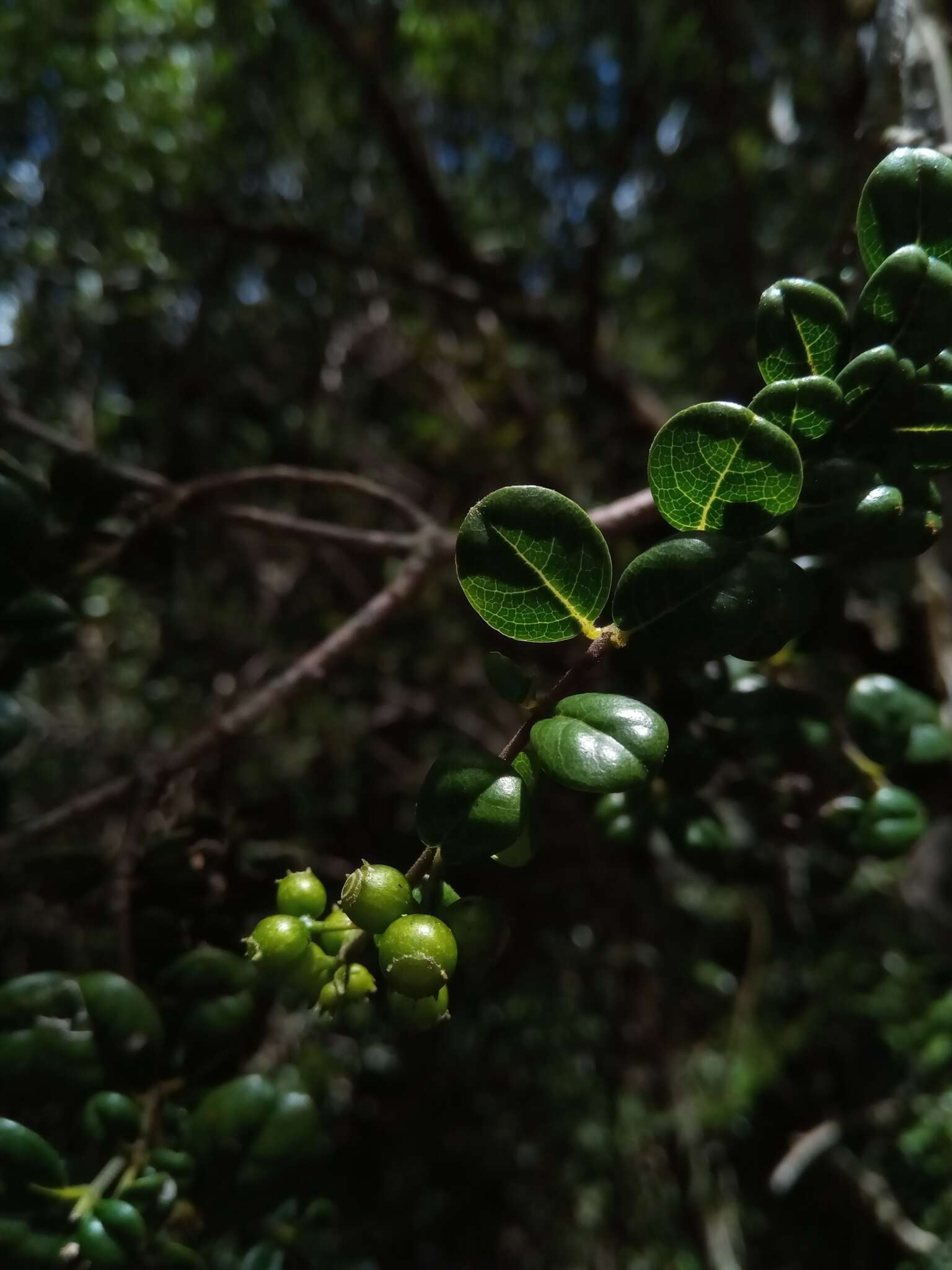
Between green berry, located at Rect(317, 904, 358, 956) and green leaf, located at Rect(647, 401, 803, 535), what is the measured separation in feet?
1.17

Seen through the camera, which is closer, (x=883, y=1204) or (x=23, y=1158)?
(x=23, y=1158)

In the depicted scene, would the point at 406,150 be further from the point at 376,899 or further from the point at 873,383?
the point at 376,899

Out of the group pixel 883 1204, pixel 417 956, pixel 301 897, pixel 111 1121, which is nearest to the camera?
pixel 417 956

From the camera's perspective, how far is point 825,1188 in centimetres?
159

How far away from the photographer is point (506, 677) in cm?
63

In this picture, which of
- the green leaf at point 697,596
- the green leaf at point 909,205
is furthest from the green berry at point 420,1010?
the green leaf at point 909,205

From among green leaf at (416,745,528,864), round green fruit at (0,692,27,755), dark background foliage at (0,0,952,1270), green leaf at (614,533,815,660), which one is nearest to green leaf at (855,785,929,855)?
dark background foliage at (0,0,952,1270)

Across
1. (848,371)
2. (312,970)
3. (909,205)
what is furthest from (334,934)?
(909,205)

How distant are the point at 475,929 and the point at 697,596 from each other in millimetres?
262

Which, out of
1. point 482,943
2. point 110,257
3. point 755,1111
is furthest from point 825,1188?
point 110,257

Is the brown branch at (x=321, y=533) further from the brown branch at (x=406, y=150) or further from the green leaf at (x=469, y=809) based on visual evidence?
the brown branch at (x=406, y=150)

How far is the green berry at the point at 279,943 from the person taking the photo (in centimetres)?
58

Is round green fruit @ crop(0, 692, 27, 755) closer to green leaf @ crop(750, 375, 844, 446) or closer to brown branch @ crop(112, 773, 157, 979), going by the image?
brown branch @ crop(112, 773, 157, 979)

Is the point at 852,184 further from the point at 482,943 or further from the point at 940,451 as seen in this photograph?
the point at 482,943
